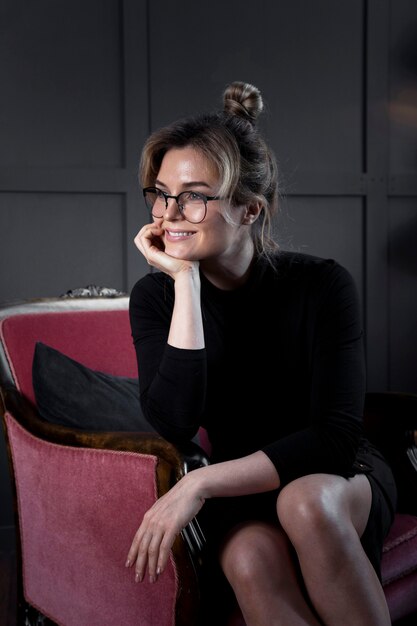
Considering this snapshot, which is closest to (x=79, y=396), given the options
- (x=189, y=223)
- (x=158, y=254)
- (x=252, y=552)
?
(x=158, y=254)

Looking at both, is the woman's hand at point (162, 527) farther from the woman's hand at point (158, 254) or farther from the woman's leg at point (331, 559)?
the woman's hand at point (158, 254)

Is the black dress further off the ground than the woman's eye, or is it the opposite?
the woman's eye

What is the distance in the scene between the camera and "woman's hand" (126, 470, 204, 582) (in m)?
1.28

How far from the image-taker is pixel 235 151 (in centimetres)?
157

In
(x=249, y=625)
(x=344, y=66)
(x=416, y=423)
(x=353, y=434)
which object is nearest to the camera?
(x=249, y=625)

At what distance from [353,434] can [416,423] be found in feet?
1.58

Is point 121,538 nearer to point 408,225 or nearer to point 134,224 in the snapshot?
point 134,224

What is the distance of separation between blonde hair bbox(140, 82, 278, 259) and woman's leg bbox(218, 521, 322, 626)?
65cm

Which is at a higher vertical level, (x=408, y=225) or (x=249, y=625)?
(x=408, y=225)

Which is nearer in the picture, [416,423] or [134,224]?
[416,423]

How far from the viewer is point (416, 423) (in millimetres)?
1897

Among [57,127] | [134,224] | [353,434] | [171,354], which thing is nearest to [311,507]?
[353,434]

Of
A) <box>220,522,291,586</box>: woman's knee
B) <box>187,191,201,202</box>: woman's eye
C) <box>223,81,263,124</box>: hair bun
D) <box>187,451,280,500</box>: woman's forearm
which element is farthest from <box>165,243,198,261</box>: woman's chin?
<box>220,522,291,586</box>: woman's knee

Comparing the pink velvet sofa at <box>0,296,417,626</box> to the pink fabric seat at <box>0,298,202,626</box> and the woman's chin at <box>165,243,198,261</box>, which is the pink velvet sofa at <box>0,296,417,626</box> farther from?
the woman's chin at <box>165,243,198,261</box>
